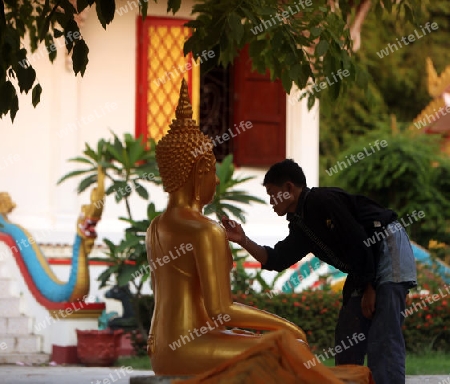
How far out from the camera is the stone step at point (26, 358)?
32.7ft

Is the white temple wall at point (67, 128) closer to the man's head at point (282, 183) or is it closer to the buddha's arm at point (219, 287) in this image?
the man's head at point (282, 183)

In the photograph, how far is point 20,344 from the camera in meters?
10.2

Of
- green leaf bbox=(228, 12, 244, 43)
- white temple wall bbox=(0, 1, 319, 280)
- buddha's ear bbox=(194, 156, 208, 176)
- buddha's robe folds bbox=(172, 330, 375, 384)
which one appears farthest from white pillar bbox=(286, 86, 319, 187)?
buddha's robe folds bbox=(172, 330, 375, 384)

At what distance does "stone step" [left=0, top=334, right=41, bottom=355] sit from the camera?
398 inches

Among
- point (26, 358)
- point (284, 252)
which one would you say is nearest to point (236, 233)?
point (284, 252)

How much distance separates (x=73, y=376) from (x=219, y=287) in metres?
4.68

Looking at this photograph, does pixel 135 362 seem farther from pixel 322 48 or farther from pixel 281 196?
pixel 281 196

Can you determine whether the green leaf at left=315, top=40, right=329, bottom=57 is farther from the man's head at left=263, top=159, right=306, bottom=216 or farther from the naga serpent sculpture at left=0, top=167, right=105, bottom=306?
the naga serpent sculpture at left=0, top=167, right=105, bottom=306

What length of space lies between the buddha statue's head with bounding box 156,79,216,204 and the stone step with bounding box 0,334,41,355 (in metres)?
5.93

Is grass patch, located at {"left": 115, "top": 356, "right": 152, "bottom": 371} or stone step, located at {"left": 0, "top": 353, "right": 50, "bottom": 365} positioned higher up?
stone step, located at {"left": 0, "top": 353, "right": 50, "bottom": 365}

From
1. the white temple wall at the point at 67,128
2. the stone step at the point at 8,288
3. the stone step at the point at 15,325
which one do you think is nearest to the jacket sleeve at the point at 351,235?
the stone step at the point at 15,325

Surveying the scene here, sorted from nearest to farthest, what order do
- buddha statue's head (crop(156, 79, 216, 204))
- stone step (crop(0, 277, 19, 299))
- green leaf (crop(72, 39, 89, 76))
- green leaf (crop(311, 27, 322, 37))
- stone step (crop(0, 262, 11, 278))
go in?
1. buddha statue's head (crop(156, 79, 216, 204))
2. green leaf (crop(72, 39, 89, 76))
3. green leaf (crop(311, 27, 322, 37))
4. stone step (crop(0, 277, 19, 299))
5. stone step (crop(0, 262, 11, 278))

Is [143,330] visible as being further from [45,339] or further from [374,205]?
[374,205]

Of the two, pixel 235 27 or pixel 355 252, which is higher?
pixel 235 27
